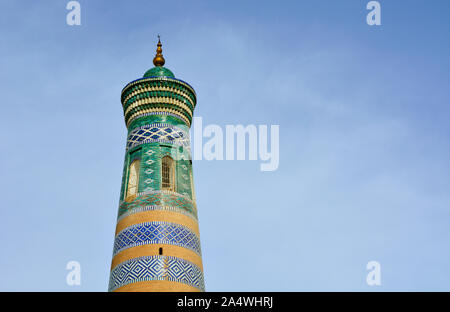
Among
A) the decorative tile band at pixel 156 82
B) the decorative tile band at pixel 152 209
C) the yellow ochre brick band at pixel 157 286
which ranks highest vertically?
the decorative tile band at pixel 156 82

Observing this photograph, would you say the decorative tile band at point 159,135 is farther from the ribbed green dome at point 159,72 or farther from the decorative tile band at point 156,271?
the decorative tile band at point 156,271

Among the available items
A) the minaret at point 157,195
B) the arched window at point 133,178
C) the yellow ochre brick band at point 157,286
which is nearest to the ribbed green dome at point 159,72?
the minaret at point 157,195

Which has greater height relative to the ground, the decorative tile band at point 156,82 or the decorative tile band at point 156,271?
the decorative tile band at point 156,82

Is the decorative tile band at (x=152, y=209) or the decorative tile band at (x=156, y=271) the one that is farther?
the decorative tile band at (x=152, y=209)

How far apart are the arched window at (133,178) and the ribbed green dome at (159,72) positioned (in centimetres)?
272

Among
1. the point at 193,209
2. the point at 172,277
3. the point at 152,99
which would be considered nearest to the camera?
the point at 172,277

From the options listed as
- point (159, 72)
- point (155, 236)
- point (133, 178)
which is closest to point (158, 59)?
point (159, 72)

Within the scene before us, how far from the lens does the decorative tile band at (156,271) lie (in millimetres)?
15062
